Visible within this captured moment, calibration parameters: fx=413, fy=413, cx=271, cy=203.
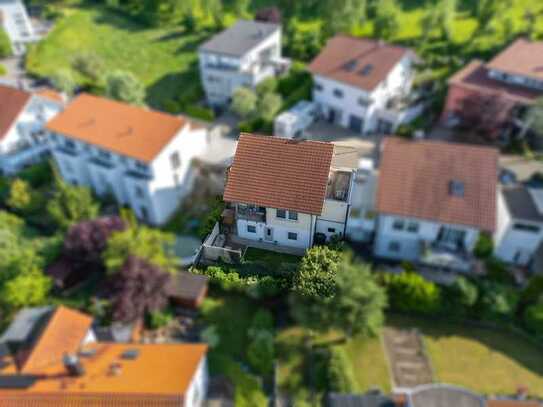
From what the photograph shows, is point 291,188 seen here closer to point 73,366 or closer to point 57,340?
point 73,366

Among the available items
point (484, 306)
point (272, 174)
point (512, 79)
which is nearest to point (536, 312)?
point (484, 306)

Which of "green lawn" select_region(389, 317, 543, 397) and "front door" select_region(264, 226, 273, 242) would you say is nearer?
"front door" select_region(264, 226, 273, 242)

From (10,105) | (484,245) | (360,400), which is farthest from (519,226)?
(10,105)

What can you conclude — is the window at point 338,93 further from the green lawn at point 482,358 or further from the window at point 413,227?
the green lawn at point 482,358

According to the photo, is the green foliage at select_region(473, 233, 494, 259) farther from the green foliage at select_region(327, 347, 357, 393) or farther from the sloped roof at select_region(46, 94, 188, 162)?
the sloped roof at select_region(46, 94, 188, 162)

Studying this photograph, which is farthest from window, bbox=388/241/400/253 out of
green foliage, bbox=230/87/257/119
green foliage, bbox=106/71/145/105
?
green foliage, bbox=106/71/145/105

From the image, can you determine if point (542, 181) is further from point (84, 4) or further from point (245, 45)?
point (84, 4)
